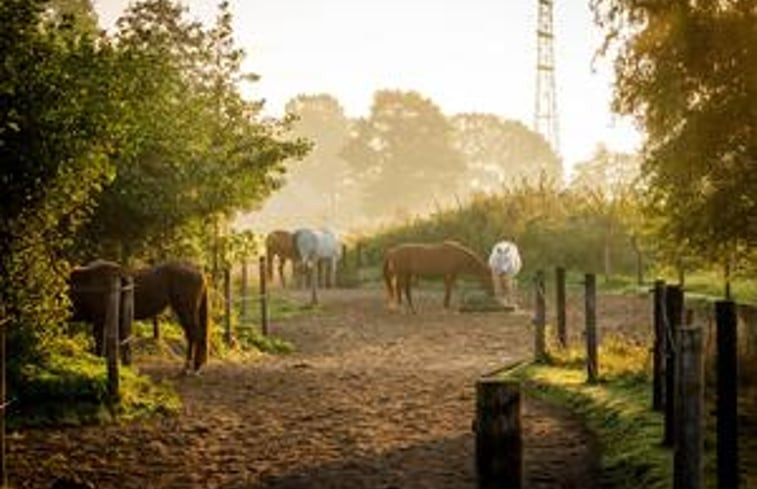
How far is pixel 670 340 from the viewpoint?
34.4ft

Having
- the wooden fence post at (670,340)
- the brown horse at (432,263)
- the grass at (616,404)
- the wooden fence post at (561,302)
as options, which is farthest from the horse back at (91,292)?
the brown horse at (432,263)

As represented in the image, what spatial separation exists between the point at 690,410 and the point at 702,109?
25.3 ft

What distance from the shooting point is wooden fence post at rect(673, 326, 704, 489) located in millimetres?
7277

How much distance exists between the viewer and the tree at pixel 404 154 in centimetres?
9700

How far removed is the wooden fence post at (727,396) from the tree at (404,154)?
88583 millimetres

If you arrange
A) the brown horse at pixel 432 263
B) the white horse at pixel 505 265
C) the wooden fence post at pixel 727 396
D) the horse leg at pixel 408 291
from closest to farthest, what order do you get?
the wooden fence post at pixel 727 396, the horse leg at pixel 408 291, the white horse at pixel 505 265, the brown horse at pixel 432 263

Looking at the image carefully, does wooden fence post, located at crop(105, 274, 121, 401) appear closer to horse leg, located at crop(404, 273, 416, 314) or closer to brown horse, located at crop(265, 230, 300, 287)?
horse leg, located at crop(404, 273, 416, 314)

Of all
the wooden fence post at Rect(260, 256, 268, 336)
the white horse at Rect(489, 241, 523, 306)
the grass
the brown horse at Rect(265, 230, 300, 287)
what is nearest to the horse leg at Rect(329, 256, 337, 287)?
the brown horse at Rect(265, 230, 300, 287)

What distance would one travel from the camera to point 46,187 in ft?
34.3

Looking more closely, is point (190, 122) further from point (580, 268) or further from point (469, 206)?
point (469, 206)

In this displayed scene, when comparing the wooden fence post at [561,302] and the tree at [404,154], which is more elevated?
the tree at [404,154]

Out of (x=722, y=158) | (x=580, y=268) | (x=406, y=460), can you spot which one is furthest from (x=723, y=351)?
(x=580, y=268)

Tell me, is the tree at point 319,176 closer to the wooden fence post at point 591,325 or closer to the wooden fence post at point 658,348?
the wooden fence post at point 591,325

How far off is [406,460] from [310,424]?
240 cm
